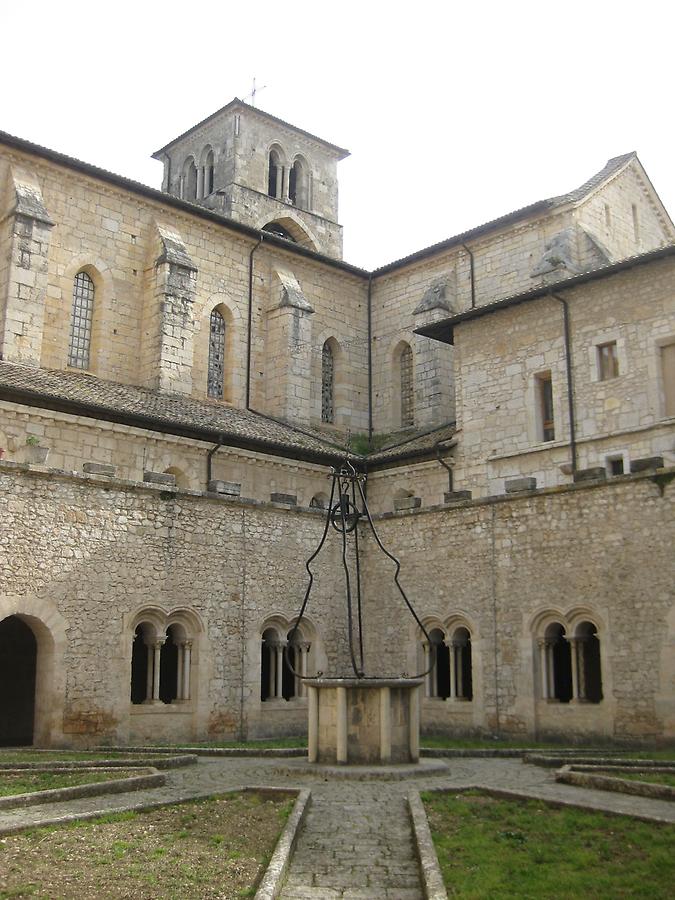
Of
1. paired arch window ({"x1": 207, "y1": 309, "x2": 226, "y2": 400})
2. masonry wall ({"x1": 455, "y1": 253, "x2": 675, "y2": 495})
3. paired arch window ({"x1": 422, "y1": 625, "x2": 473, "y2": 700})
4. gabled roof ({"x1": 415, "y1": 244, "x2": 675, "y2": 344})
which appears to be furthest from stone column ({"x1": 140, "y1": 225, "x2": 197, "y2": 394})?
paired arch window ({"x1": 422, "y1": 625, "x2": 473, "y2": 700})

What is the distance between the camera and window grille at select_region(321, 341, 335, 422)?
3616 centimetres

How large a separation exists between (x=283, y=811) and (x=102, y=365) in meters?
21.1

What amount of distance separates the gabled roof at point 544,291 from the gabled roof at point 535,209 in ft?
19.1

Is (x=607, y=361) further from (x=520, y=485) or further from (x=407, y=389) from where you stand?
(x=407, y=389)

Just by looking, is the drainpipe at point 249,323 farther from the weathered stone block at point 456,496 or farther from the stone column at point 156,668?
the stone column at point 156,668

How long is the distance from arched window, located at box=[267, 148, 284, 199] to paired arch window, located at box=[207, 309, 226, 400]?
1399 cm

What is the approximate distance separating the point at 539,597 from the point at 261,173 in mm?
30367

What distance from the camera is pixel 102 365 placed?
3034cm

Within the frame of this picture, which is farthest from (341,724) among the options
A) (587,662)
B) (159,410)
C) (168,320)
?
(168,320)

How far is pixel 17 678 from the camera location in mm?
23016

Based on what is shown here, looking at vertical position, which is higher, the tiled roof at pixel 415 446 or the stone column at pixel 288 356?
the stone column at pixel 288 356

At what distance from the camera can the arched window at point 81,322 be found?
99.2ft

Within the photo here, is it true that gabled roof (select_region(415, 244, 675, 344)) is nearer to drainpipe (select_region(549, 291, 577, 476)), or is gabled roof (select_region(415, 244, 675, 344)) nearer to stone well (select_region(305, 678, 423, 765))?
drainpipe (select_region(549, 291, 577, 476))


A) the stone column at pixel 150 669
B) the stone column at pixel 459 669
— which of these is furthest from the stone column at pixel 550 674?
the stone column at pixel 150 669
